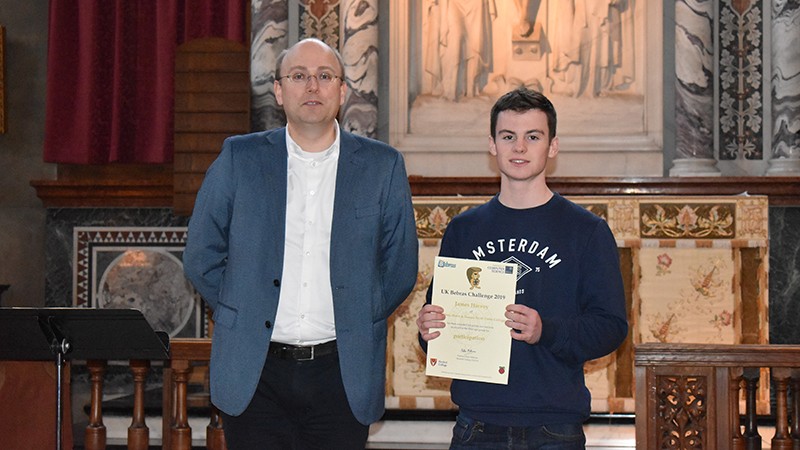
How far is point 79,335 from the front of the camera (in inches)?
151

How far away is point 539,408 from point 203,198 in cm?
108

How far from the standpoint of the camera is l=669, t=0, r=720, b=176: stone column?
8.09 meters

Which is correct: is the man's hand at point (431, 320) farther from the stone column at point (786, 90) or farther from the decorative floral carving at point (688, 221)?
the stone column at point (786, 90)

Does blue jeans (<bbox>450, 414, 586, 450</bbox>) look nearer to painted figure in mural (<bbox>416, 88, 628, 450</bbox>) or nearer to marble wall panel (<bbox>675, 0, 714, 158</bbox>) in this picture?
painted figure in mural (<bbox>416, 88, 628, 450</bbox>)

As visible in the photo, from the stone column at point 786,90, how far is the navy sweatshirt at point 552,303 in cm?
549

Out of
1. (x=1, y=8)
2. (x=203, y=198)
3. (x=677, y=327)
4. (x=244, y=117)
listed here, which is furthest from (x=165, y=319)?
(x=203, y=198)

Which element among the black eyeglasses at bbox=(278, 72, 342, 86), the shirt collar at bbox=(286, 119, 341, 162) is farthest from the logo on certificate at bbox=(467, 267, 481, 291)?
the black eyeglasses at bbox=(278, 72, 342, 86)

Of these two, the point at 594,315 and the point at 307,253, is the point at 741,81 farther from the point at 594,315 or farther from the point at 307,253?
the point at 307,253

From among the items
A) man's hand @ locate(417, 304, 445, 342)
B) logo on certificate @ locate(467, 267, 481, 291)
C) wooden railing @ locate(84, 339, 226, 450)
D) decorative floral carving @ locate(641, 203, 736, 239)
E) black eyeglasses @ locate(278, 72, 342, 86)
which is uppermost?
black eyeglasses @ locate(278, 72, 342, 86)

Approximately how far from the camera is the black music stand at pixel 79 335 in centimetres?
376

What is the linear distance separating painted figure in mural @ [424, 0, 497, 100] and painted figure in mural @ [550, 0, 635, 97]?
53cm

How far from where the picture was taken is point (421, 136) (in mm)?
8586

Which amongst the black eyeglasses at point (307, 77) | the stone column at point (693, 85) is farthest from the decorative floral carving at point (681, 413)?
the stone column at point (693, 85)

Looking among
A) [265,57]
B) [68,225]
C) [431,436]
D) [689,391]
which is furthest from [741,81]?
[68,225]
